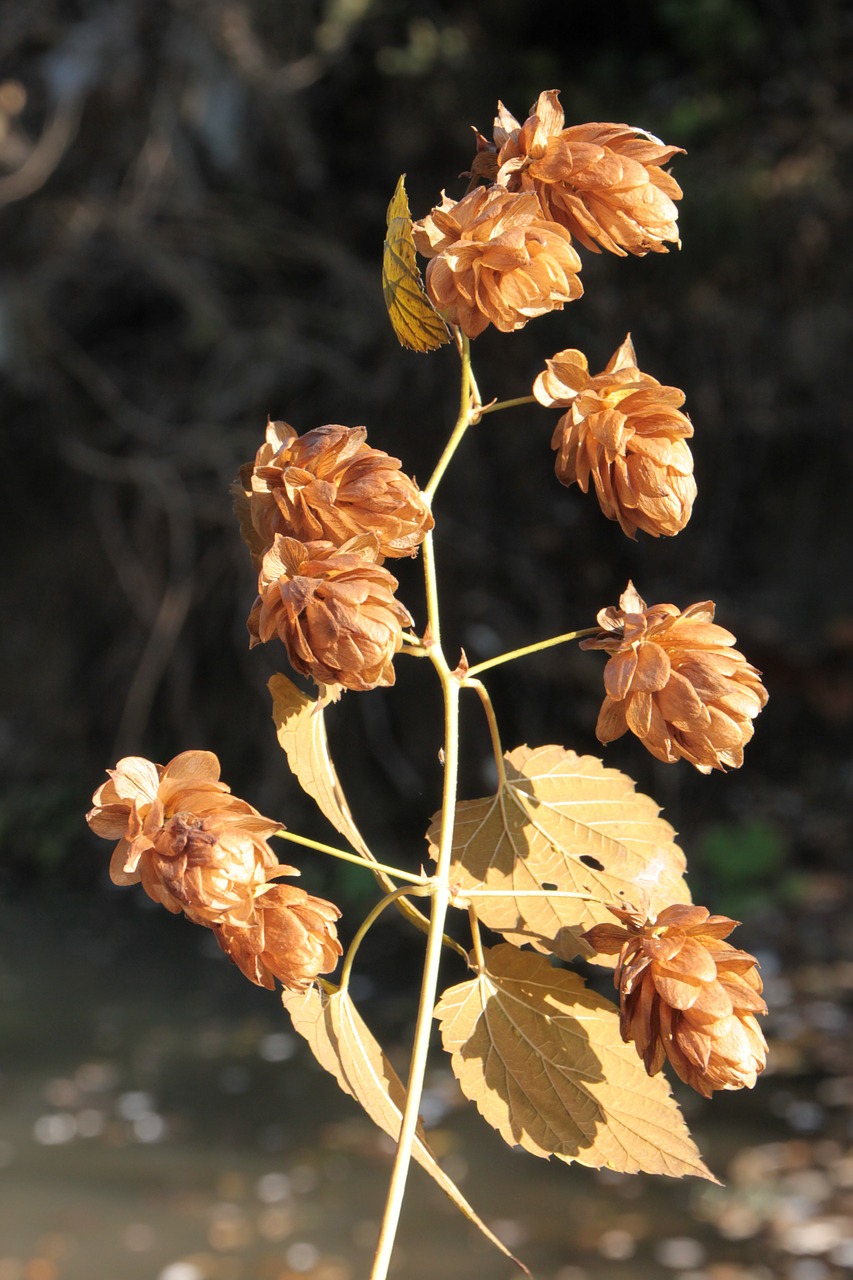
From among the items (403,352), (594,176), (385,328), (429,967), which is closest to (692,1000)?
(429,967)

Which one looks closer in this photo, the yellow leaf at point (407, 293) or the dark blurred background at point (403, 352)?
the yellow leaf at point (407, 293)

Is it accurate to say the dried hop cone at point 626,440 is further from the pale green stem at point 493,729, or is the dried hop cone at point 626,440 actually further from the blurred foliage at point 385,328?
the blurred foliage at point 385,328

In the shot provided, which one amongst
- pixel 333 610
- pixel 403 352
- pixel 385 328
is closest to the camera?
pixel 333 610

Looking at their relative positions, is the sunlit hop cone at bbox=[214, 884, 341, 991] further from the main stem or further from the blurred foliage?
the blurred foliage

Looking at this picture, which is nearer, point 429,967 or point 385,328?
point 429,967

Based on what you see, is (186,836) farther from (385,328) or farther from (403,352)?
(385,328)

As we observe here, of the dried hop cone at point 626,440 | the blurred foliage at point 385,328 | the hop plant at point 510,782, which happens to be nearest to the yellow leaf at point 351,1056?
the hop plant at point 510,782
